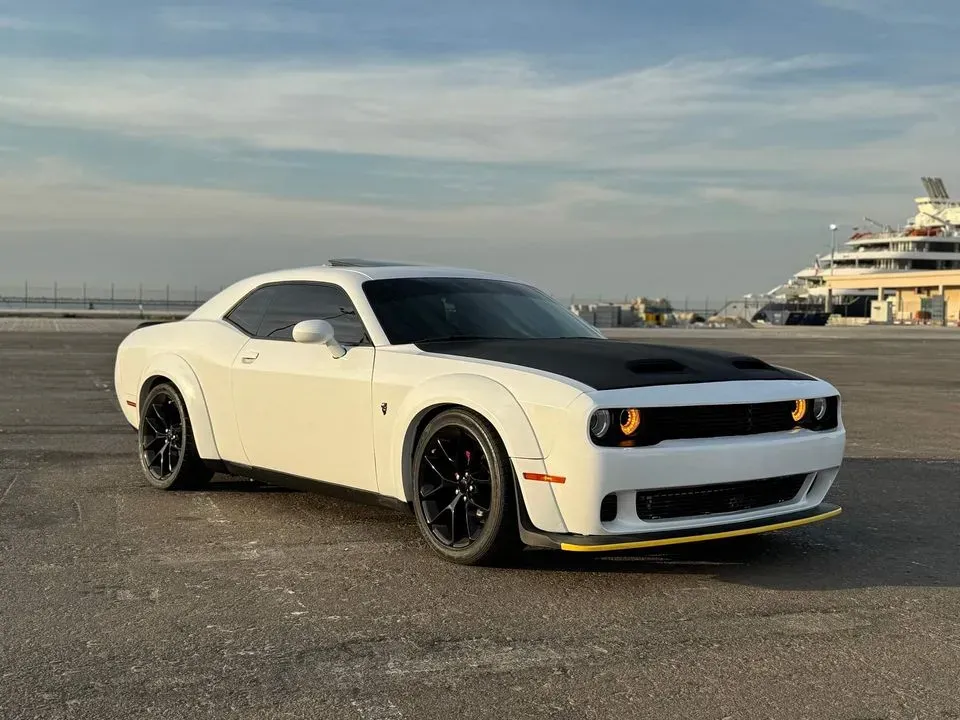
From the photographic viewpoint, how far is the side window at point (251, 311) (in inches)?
255

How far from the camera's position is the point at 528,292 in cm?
663

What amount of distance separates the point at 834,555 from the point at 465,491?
6.13 feet

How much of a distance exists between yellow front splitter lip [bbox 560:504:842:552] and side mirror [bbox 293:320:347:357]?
5.57 feet

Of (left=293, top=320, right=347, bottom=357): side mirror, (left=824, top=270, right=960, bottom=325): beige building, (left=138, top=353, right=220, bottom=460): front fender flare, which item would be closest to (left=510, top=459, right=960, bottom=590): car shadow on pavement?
(left=293, top=320, right=347, bottom=357): side mirror

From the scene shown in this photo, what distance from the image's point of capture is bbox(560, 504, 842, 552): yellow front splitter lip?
14.9ft

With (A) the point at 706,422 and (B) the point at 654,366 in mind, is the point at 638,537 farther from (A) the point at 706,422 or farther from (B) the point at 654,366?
(B) the point at 654,366

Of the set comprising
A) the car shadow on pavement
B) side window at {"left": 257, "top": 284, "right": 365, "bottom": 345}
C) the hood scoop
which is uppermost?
side window at {"left": 257, "top": 284, "right": 365, "bottom": 345}

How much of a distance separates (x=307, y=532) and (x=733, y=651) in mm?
2603

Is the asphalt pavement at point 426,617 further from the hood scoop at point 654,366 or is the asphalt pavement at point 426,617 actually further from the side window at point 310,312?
the side window at point 310,312

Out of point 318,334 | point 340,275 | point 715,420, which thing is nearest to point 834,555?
point 715,420

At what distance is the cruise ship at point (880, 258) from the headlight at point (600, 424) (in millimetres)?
101862

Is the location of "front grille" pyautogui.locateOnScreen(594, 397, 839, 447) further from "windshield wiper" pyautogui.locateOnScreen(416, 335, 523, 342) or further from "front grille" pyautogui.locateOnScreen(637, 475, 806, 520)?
"windshield wiper" pyautogui.locateOnScreen(416, 335, 523, 342)

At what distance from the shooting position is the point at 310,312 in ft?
20.4

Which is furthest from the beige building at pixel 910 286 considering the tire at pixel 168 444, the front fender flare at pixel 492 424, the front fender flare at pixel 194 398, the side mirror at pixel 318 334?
the front fender flare at pixel 492 424
